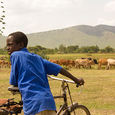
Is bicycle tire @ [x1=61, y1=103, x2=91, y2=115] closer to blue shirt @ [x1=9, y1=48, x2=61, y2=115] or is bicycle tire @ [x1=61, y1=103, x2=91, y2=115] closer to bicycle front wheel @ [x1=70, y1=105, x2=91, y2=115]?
bicycle front wheel @ [x1=70, y1=105, x2=91, y2=115]

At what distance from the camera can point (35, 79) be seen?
1849 millimetres

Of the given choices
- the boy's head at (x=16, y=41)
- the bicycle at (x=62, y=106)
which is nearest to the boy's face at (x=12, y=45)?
the boy's head at (x=16, y=41)

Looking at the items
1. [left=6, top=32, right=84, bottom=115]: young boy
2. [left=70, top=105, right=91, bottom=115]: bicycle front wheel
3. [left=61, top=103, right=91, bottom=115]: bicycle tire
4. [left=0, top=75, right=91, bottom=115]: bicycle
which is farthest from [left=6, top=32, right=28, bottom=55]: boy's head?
[left=70, top=105, right=91, bottom=115]: bicycle front wheel

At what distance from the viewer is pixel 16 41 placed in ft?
6.51

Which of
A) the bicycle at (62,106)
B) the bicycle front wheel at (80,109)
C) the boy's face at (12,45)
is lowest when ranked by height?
the bicycle front wheel at (80,109)

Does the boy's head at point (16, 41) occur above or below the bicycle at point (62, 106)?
above

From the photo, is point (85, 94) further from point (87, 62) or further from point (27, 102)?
point (87, 62)

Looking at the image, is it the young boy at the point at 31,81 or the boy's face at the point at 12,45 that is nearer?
the young boy at the point at 31,81

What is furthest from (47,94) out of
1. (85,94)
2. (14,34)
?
(85,94)

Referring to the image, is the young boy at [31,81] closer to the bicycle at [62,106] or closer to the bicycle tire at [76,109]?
the bicycle at [62,106]

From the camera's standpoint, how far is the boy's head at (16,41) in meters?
1.98

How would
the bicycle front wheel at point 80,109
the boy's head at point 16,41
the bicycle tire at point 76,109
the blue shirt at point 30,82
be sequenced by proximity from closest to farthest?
the blue shirt at point 30,82 → the boy's head at point 16,41 → the bicycle tire at point 76,109 → the bicycle front wheel at point 80,109

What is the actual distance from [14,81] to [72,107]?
0.98 meters

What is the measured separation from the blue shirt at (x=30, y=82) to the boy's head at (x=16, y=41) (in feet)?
0.34
